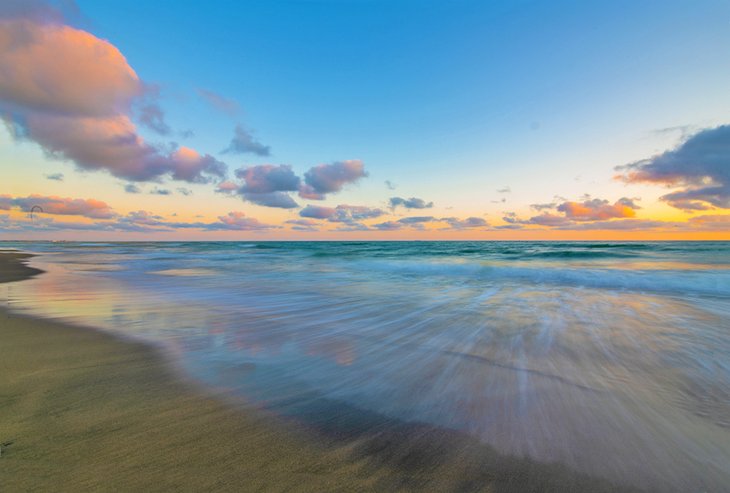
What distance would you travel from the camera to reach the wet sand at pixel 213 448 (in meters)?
1.98

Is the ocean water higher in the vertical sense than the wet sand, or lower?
lower

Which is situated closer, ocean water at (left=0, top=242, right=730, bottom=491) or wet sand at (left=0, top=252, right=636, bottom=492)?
wet sand at (left=0, top=252, right=636, bottom=492)

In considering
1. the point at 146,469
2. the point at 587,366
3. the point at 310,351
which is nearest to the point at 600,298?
the point at 587,366

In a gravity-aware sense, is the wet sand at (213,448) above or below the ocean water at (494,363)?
above

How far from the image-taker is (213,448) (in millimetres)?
2285

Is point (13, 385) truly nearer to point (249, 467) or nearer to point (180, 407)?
point (180, 407)

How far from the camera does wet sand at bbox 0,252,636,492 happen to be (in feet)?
6.51

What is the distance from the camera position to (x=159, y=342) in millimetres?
4762

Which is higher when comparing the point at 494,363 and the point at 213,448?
the point at 213,448

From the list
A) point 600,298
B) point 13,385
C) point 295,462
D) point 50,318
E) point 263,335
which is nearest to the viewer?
point 295,462

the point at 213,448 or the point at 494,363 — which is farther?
the point at 494,363

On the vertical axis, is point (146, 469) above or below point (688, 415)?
above

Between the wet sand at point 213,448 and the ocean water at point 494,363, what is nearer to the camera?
the wet sand at point 213,448

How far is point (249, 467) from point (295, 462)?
282mm
